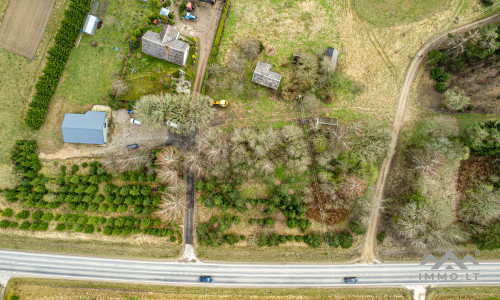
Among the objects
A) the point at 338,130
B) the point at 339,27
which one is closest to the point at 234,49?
the point at 339,27

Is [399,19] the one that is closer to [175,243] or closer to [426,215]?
[426,215]

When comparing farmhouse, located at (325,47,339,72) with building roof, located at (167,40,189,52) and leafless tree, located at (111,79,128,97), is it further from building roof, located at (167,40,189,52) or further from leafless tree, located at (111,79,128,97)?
leafless tree, located at (111,79,128,97)

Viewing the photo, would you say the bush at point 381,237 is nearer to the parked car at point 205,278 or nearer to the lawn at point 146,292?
the lawn at point 146,292

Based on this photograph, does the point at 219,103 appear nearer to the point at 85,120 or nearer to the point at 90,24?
the point at 85,120

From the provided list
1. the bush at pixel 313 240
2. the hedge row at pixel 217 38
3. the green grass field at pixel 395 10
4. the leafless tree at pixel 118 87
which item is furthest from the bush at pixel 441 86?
the leafless tree at pixel 118 87

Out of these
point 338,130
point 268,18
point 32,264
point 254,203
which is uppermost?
point 268,18
